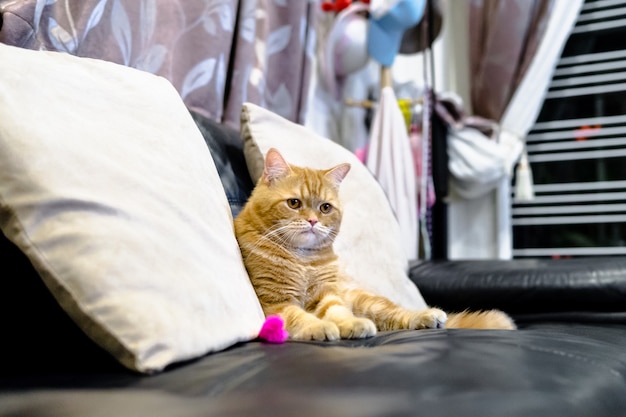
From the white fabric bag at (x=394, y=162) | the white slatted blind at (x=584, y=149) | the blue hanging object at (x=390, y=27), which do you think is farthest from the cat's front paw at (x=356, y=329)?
the white slatted blind at (x=584, y=149)

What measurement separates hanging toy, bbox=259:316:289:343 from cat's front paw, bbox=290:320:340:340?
7cm

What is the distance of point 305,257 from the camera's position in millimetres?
1327

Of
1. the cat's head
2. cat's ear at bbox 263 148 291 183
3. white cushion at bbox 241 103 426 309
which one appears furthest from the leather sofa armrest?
cat's ear at bbox 263 148 291 183

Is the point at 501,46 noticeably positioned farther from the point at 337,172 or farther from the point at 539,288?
the point at 337,172

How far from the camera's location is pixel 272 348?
2.80 ft

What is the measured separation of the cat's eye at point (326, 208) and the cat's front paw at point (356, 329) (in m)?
0.39

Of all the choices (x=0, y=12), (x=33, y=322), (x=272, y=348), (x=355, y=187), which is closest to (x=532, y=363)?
(x=272, y=348)

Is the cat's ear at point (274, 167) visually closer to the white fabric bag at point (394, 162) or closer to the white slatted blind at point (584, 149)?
the white fabric bag at point (394, 162)

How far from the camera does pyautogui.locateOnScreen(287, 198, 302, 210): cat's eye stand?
4.40 ft

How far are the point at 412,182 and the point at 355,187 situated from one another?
118cm

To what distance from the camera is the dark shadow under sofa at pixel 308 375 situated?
0.56m

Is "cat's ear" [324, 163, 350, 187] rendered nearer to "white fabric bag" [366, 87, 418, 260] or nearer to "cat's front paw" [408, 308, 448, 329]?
"cat's front paw" [408, 308, 448, 329]

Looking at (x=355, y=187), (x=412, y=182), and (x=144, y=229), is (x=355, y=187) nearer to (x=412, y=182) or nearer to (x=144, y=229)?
(x=144, y=229)

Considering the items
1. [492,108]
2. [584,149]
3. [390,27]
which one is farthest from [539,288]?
[584,149]
